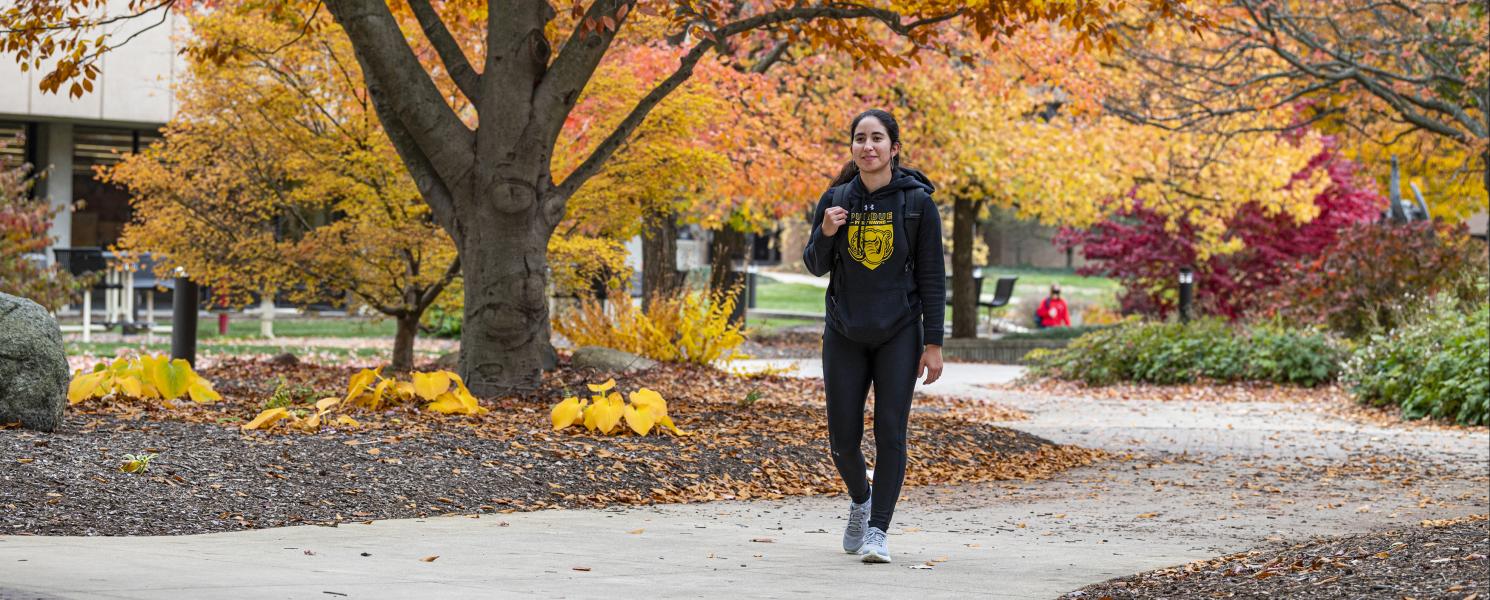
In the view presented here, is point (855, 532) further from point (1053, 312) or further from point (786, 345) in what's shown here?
point (1053, 312)

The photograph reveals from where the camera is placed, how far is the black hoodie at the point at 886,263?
578 centimetres

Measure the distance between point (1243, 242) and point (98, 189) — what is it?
19.1 metres

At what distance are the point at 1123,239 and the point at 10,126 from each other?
18.2 meters

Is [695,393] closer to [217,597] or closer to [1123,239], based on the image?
[217,597]

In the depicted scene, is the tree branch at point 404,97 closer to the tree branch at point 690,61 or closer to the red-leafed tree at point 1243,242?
the tree branch at point 690,61

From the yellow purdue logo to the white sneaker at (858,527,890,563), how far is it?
94 cm

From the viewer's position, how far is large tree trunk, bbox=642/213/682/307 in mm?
18750

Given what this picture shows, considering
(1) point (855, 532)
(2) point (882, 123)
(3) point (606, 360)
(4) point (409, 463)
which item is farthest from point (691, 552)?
(3) point (606, 360)

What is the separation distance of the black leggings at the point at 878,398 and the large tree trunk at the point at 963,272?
695 inches

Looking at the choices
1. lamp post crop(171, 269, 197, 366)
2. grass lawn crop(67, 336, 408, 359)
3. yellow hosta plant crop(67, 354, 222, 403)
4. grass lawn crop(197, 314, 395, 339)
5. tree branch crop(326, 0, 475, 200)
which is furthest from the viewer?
grass lawn crop(197, 314, 395, 339)

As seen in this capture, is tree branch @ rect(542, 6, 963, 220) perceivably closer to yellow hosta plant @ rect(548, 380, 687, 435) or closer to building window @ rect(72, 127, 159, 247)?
yellow hosta plant @ rect(548, 380, 687, 435)

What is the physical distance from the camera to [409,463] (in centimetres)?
740

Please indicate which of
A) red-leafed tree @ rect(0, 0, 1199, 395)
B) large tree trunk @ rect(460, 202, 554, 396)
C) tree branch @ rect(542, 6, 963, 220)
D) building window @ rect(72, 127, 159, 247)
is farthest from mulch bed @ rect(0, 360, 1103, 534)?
building window @ rect(72, 127, 159, 247)

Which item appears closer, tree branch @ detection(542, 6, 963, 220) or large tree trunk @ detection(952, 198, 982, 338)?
tree branch @ detection(542, 6, 963, 220)
